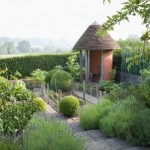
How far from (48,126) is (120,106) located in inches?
105

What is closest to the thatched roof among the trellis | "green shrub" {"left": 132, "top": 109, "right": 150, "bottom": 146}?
the trellis

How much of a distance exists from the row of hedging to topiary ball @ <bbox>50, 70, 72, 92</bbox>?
5.08 metres

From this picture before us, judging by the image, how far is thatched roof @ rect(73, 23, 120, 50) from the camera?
660 inches

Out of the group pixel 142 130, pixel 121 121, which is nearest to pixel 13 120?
pixel 121 121

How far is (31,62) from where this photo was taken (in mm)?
20734

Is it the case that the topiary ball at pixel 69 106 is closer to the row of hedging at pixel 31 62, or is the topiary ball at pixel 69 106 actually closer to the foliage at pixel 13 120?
the foliage at pixel 13 120

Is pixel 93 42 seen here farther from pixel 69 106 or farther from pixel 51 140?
pixel 51 140

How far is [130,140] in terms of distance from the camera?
18.4ft

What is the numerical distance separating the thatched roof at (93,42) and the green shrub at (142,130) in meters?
11.1

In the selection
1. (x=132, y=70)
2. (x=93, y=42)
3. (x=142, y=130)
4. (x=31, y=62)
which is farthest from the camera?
(x=31, y=62)

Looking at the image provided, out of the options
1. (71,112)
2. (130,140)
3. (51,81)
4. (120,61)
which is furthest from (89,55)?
(130,140)

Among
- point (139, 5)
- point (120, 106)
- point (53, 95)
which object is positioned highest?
point (139, 5)

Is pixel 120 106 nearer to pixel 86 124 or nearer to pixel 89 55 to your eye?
pixel 86 124

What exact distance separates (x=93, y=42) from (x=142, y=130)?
11.7 metres
